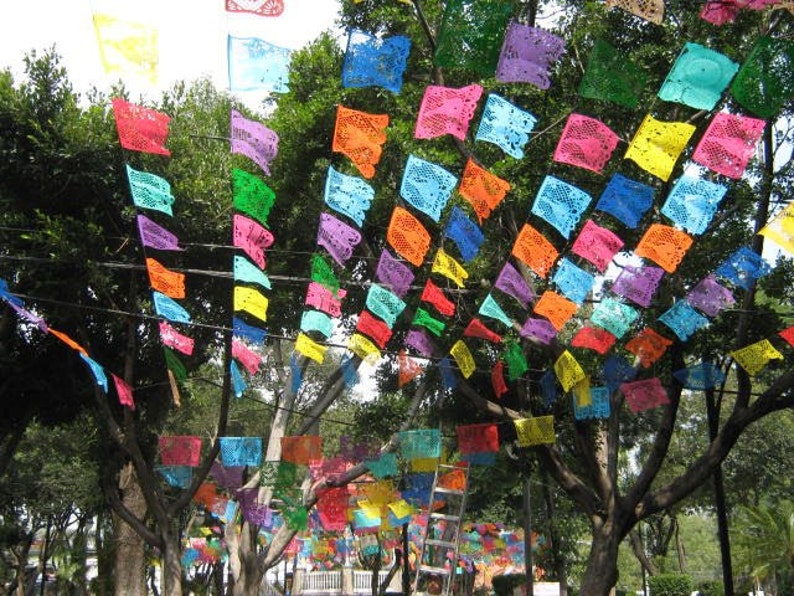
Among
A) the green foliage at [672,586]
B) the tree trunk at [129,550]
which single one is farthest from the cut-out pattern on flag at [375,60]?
the green foliage at [672,586]

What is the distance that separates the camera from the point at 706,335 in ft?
32.8

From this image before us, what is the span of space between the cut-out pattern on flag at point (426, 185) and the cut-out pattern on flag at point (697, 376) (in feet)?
11.4

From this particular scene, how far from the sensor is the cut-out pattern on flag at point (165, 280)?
335 inches

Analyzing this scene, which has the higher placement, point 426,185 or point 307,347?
point 426,185

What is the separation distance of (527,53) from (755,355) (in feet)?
13.2

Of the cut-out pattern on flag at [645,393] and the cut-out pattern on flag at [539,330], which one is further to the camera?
the cut-out pattern on flag at [645,393]

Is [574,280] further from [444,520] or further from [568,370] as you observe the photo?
[444,520]

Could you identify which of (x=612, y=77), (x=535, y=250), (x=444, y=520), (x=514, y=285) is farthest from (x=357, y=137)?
(x=444, y=520)

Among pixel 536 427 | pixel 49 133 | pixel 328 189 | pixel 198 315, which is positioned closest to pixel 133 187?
pixel 328 189

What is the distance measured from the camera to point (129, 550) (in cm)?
1377

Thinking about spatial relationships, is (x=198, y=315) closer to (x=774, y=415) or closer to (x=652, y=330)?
(x=652, y=330)

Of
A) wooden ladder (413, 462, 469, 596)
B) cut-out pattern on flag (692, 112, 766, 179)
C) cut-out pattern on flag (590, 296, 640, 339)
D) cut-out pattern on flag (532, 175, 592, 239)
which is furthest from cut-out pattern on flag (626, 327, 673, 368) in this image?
wooden ladder (413, 462, 469, 596)

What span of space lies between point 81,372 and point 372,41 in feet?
24.3

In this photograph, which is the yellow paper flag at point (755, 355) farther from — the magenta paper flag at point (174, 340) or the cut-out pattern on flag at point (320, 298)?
the magenta paper flag at point (174, 340)
